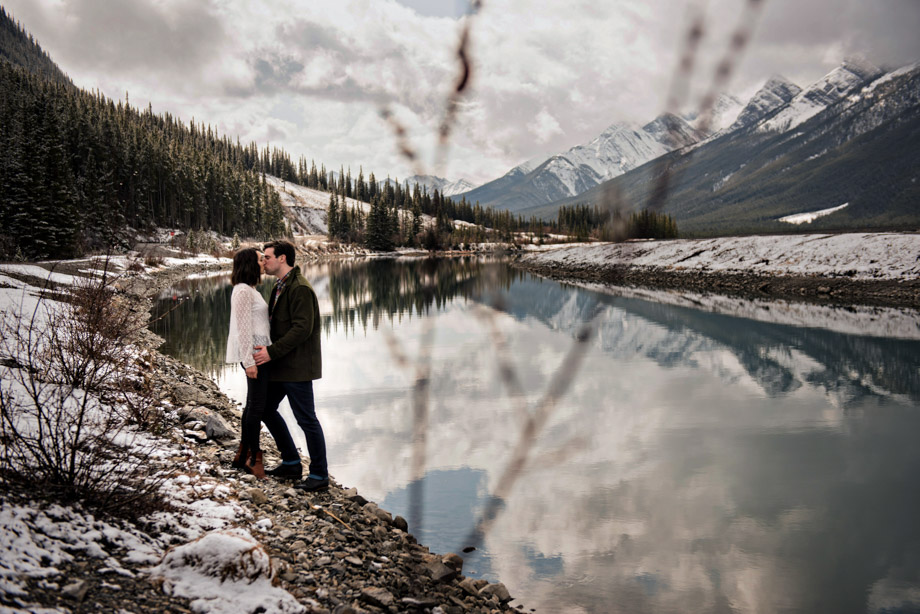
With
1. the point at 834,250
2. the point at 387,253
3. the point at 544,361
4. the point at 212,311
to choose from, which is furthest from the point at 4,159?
the point at 387,253

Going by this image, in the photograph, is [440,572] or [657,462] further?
[657,462]

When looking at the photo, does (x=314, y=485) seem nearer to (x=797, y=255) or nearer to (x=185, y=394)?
(x=185, y=394)

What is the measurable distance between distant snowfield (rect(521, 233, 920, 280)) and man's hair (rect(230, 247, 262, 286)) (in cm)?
1395

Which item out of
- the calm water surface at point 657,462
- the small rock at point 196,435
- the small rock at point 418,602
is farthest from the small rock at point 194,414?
the small rock at point 418,602

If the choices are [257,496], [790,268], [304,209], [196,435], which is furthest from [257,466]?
[304,209]

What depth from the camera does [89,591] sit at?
8.18ft

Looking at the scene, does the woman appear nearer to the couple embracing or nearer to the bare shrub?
the couple embracing

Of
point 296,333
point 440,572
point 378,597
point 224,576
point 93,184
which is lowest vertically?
point 440,572

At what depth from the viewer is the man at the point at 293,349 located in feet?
14.5

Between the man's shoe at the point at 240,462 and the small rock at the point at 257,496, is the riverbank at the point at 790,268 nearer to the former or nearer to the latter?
the man's shoe at the point at 240,462

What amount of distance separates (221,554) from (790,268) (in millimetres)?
32156

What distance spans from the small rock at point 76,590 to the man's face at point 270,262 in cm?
267

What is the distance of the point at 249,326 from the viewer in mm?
4398

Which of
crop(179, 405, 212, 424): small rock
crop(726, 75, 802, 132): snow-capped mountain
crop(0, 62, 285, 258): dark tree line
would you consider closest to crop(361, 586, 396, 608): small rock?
crop(726, 75, 802, 132): snow-capped mountain
